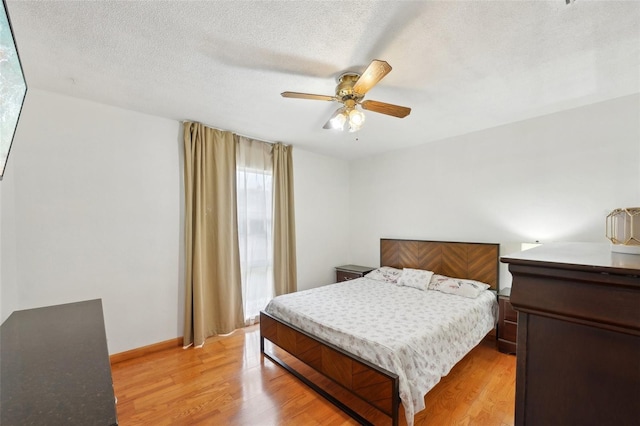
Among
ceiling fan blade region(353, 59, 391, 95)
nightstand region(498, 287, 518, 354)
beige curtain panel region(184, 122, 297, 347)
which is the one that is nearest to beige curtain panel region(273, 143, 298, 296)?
beige curtain panel region(184, 122, 297, 347)

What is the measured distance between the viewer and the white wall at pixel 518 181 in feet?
8.50

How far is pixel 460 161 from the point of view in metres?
3.63

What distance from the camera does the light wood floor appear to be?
1925 millimetres

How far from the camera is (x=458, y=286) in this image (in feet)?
10.2

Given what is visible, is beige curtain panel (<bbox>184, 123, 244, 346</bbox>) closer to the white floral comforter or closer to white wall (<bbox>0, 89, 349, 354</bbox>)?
white wall (<bbox>0, 89, 349, 354</bbox>)

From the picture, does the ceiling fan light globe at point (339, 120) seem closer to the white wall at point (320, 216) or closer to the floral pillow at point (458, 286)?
the white wall at point (320, 216)

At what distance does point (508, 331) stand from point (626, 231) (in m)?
2.77

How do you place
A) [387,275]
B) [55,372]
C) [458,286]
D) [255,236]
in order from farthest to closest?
[387,275] → [255,236] → [458,286] → [55,372]

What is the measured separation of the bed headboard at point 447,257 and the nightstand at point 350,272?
1.11 ft

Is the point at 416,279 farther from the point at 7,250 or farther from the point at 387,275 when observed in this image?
the point at 7,250

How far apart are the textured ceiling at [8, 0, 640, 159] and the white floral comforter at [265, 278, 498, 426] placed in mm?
2027

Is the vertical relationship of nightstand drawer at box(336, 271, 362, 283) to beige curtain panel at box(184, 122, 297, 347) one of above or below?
below

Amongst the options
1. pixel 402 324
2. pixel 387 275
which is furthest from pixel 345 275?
pixel 402 324

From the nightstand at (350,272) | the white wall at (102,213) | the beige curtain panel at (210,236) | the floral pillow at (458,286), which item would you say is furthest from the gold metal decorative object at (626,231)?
the nightstand at (350,272)
